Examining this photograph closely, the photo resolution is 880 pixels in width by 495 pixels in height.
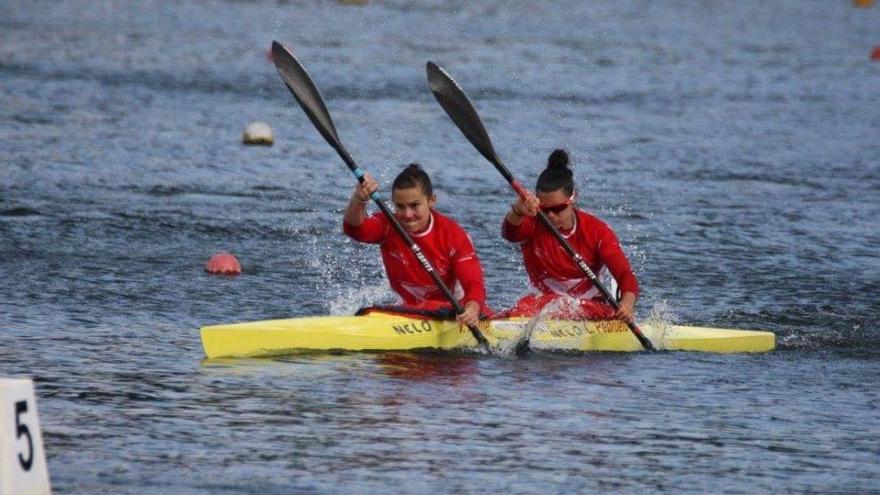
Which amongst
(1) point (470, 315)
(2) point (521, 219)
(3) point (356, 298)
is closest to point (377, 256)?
(3) point (356, 298)

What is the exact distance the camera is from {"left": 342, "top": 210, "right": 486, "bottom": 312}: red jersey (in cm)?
1168

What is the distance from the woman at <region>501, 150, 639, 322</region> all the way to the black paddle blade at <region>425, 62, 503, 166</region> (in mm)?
970

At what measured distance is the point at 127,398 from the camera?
32.9 feet

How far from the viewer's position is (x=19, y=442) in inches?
287

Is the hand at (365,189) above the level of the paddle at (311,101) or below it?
below

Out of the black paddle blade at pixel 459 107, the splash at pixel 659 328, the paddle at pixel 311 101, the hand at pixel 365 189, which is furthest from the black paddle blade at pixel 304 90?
the splash at pixel 659 328

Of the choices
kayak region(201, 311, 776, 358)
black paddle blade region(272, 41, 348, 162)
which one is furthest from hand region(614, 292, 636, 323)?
black paddle blade region(272, 41, 348, 162)

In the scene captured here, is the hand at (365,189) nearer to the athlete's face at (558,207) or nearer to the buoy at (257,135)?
the athlete's face at (558,207)

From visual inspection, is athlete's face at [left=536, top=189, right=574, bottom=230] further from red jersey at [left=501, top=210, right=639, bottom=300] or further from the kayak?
the kayak

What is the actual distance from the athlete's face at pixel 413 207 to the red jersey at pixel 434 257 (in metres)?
0.07

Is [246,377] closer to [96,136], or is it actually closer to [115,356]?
[115,356]

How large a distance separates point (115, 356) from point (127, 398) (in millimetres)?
1228

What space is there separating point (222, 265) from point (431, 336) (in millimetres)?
3341

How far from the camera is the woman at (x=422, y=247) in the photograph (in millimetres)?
11461
